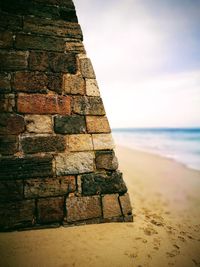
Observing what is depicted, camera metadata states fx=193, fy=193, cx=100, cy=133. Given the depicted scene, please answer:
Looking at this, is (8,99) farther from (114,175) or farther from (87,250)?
(87,250)

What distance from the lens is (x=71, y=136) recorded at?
7.48 feet

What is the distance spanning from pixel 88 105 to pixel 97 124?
26 centimetres

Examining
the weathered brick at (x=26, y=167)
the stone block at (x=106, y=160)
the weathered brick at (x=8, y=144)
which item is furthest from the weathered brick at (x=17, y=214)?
the stone block at (x=106, y=160)

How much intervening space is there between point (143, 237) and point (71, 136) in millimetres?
1386

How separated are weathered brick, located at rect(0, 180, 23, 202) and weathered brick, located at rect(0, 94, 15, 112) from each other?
0.78 metres

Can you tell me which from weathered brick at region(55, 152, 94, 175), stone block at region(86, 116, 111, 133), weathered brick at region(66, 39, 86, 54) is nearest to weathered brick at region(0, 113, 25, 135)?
weathered brick at region(55, 152, 94, 175)

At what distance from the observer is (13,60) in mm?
2229

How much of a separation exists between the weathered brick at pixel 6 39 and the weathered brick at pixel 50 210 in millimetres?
1811

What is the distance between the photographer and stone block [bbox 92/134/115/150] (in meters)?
2.34

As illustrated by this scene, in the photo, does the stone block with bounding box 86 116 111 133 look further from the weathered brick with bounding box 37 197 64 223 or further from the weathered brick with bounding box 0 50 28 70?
the weathered brick with bounding box 0 50 28 70

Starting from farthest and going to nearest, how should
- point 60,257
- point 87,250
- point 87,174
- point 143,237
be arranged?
point 87,174 → point 143,237 → point 87,250 → point 60,257

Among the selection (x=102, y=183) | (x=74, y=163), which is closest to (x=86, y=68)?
(x=74, y=163)

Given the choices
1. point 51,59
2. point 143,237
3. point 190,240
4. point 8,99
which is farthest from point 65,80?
point 190,240

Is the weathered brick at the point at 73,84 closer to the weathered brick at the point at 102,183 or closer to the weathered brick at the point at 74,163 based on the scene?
the weathered brick at the point at 74,163
